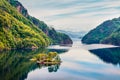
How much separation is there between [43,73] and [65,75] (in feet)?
48.3

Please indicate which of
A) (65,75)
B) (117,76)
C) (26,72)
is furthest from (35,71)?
(117,76)

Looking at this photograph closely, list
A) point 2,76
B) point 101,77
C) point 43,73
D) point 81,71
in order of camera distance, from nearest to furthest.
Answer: point 2,76 < point 101,77 < point 43,73 < point 81,71

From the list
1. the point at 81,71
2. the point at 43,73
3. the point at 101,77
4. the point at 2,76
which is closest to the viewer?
the point at 2,76

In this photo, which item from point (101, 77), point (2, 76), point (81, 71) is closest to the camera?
point (2, 76)

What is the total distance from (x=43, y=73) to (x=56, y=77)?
16500mm

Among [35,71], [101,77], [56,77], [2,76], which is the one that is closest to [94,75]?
[101,77]

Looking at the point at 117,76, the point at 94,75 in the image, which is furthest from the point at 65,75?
the point at 117,76

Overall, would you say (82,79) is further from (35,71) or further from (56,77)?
(35,71)

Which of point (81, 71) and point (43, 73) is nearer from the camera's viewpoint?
point (43, 73)

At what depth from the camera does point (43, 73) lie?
185 metres

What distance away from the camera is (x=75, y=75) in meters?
180

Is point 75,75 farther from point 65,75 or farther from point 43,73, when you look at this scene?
point 43,73

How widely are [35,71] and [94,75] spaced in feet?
121

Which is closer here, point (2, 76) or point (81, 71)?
point (2, 76)
